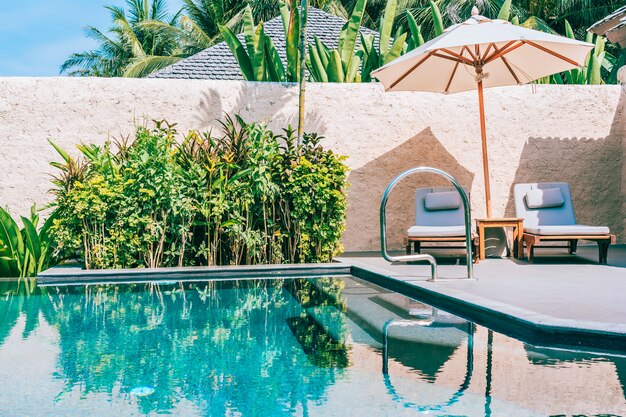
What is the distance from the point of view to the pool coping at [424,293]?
3.44m

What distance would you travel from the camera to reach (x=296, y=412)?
8.27ft

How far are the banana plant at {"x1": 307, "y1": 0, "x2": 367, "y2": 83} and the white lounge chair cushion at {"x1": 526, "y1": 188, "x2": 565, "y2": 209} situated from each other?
3361 millimetres

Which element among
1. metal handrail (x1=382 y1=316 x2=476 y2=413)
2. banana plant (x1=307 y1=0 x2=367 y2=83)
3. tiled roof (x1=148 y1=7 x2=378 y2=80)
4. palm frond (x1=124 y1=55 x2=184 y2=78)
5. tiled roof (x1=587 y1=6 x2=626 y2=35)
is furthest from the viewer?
palm frond (x1=124 y1=55 x2=184 y2=78)

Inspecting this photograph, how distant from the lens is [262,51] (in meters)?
9.16

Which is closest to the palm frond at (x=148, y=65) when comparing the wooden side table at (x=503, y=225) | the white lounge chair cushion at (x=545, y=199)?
the white lounge chair cushion at (x=545, y=199)

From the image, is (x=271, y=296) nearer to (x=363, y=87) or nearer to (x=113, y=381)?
(x=113, y=381)

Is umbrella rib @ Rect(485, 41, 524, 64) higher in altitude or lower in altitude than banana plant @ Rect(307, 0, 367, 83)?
lower

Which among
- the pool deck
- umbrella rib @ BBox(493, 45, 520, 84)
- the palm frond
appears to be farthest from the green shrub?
the palm frond

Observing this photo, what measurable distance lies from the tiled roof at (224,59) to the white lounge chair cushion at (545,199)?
30.9ft

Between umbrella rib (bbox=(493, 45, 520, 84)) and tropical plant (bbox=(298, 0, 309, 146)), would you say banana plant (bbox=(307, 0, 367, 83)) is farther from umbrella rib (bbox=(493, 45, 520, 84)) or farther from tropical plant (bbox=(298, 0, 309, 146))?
umbrella rib (bbox=(493, 45, 520, 84))

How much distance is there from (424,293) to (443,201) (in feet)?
11.1

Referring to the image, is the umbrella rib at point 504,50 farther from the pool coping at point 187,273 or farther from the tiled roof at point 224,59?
the tiled roof at point 224,59

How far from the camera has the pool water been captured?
2.60 m

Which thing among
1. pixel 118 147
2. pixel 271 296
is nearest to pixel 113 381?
pixel 271 296
